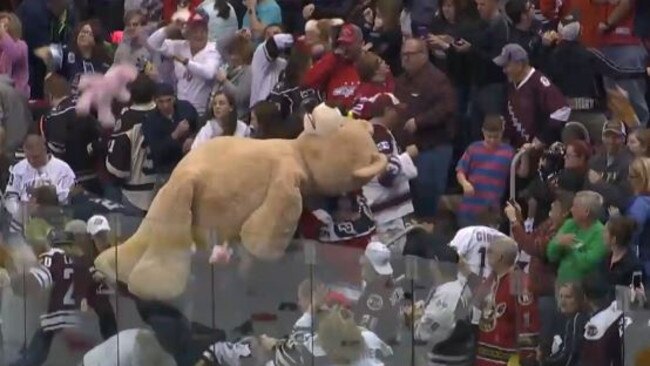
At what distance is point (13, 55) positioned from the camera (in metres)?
18.7

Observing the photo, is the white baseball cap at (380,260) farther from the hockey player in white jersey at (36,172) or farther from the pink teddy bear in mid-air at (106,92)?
the pink teddy bear in mid-air at (106,92)

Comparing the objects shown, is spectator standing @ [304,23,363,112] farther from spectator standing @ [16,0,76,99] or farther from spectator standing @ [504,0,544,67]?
spectator standing @ [16,0,76,99]

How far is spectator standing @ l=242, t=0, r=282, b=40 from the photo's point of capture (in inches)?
725

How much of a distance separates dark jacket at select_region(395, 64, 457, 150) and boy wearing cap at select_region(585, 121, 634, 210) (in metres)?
1.23

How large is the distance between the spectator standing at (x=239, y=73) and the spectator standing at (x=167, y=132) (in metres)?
0.81

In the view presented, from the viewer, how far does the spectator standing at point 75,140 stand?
54.4 ft

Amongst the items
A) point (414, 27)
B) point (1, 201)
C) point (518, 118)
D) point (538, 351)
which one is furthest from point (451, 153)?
point (538, 351)

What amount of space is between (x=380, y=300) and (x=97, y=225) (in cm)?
188

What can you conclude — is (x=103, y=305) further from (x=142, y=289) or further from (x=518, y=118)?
(x=518, y=118)

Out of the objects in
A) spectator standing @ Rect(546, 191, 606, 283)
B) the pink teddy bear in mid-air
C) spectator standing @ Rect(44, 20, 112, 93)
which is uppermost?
spectator standing @ Rect(546, 191, 606, 283)

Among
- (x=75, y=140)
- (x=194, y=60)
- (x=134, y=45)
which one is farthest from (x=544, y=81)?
(x=134, y=45)

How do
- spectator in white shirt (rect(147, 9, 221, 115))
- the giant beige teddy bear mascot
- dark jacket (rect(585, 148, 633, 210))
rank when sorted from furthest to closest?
1. spectator in white shirt (rect(147, 9, 221, 115))
2. dark jacket (rect(585, 148, 633, 210))
3. the giant beige teddy bear mascot

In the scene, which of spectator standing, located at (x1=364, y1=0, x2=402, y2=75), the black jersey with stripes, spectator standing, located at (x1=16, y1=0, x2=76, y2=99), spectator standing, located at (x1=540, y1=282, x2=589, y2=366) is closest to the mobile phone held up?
spectator standing, located at (x1=540, y1=282, x2=589, y2=366)

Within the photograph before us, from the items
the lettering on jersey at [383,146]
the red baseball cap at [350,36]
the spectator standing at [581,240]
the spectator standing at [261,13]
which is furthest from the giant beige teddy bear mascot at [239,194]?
the spectator standing at [261,13]
